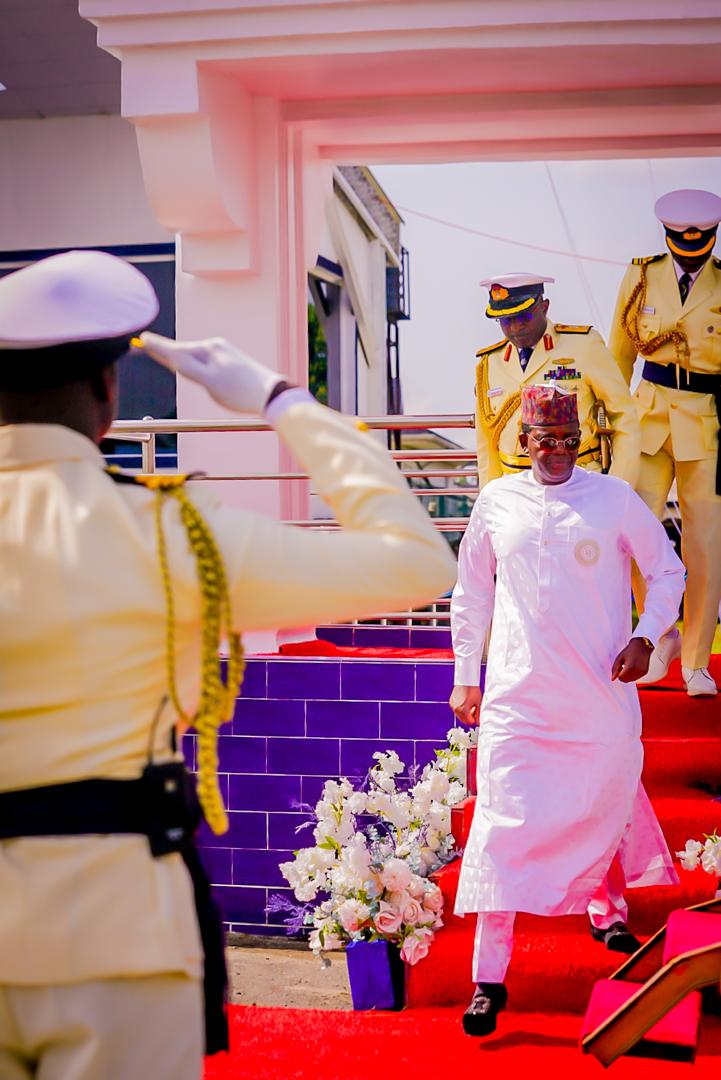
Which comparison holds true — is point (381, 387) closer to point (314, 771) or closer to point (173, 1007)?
point (314, 771)

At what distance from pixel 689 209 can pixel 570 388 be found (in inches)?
39.8

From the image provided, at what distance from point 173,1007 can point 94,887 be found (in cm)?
17

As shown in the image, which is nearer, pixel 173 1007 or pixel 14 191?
pixel 173 1007

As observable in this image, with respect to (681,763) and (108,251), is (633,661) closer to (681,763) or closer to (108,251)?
(681,763)

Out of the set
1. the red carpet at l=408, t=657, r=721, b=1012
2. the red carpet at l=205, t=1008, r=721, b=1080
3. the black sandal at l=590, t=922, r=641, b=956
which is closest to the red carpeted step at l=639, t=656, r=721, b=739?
the red carpet at l=408, t=657, r=721, b=1012

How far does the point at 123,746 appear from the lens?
1631 millimetres

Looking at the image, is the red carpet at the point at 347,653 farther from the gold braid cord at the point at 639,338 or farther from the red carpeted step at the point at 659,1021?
the red carpeted step at the point at 659,1021

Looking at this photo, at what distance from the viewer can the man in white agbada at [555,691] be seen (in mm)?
4395

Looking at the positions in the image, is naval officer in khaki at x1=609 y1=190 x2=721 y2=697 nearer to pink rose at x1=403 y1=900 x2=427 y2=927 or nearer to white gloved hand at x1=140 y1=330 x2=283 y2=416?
pink rose at x1=403 y1=900 x2=427 y2=927

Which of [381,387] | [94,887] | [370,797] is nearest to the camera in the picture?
[94,887]

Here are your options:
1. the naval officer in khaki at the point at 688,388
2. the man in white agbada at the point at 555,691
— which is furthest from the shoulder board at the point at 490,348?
the man in white agbada at the point at 555,691

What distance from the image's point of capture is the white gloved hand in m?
1.75

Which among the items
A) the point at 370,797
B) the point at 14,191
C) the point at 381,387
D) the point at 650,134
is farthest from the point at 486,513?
the point at 381,387

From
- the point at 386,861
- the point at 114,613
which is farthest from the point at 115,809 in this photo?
the point at 386,861
